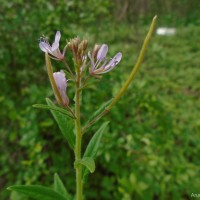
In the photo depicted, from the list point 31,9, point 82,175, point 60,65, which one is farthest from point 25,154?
point 82,175

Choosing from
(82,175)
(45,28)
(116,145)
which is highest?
(45,28)

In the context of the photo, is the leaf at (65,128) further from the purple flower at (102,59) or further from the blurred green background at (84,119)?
the blurred green background at (84,119)

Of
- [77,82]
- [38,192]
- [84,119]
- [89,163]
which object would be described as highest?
[77,82]

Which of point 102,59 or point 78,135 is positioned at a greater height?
point 102,59

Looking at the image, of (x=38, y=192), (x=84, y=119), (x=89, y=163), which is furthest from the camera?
(x=84, y=119)

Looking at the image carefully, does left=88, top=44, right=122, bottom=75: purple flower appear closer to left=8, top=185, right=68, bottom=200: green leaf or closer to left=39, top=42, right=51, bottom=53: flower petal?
left=39, top=42, right=51, bottom=53: flower petal

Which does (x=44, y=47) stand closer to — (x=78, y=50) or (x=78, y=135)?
(x=78, y=50)

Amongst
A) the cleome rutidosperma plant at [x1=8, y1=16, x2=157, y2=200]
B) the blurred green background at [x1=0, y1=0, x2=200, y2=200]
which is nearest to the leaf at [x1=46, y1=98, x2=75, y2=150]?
the cleome rutidosperma plant at [x1=8, y1=16, x2=157, y2=200]

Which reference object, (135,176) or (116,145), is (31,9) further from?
(135,176)

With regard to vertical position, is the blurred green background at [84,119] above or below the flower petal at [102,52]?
Answer: below

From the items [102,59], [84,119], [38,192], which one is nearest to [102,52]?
[102,59]

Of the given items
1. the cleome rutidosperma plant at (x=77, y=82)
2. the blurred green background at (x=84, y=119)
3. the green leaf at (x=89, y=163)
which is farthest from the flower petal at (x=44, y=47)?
the blurred green background at (x=84, y=119)
